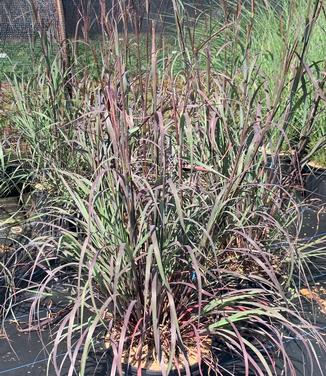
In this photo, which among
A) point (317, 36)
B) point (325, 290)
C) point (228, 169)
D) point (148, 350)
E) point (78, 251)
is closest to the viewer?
point (148, 350)

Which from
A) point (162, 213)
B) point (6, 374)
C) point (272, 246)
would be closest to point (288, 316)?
point (272, 246)

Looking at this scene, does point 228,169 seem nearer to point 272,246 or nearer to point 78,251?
point 272,246

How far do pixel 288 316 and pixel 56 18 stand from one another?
2.44 m

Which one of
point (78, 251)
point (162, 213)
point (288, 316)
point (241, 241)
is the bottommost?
point (288, 316)

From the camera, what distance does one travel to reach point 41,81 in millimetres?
2965

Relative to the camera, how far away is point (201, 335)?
1.77 metres

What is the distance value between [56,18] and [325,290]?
2.36m

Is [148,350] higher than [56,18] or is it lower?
lower

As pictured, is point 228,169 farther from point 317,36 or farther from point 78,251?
point 317,36

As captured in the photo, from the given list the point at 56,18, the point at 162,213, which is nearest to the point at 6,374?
the point at 162,213

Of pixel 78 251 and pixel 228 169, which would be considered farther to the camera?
pixel 228 169

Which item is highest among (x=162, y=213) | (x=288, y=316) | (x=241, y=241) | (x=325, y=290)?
(x=162, y=213)

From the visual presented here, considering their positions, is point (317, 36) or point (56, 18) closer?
point (56, 18)

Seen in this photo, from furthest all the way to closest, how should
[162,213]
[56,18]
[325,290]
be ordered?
1. [56,18]
2. [325,290]
3. [162,213]
